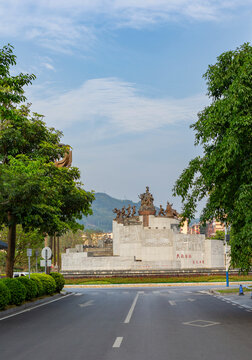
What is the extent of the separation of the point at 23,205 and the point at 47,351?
1136 centimetres

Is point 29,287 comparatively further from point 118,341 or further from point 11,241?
point 118,341

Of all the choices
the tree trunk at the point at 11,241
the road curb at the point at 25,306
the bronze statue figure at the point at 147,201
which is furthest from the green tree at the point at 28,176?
the bronze statue figure at the point at 147,201

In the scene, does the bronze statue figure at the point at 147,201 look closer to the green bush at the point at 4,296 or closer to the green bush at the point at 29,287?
the green bush at the point at 29,287

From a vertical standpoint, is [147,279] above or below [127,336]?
below

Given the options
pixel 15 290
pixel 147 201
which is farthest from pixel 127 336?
pixel 147 201

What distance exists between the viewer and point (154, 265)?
6078 centimetres

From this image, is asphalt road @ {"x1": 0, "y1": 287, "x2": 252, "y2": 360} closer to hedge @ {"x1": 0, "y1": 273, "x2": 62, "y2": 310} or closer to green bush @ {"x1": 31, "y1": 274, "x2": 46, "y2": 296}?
hedge @ {"x1": 0, "y1": 273, "x2": 62, "y2": 310}

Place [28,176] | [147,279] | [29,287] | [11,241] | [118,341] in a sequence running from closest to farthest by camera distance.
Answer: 1. [118,341]
2. [28,176]
3. [29,287]
4. [11,241]
5. [147,279]

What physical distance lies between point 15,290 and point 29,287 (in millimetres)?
2711

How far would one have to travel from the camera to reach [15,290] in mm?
20766

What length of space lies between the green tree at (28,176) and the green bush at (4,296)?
3.36 m

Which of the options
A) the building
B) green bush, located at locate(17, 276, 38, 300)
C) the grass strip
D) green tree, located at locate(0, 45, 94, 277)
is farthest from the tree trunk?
the building

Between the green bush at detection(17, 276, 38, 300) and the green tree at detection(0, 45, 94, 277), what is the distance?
102 inches

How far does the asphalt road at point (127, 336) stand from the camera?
9758 millimetres
